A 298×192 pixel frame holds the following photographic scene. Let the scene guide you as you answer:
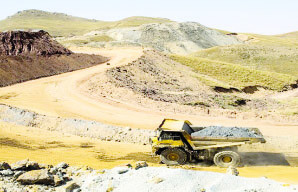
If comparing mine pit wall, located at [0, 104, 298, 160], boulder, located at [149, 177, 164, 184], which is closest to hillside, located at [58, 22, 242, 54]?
mine pit wall, located at [0, 104, 298, 160]

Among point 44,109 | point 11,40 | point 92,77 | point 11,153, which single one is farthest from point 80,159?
point 11,40

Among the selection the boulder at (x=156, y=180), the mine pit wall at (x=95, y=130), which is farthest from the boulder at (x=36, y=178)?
the mine pit wall at (x=95, y=130)

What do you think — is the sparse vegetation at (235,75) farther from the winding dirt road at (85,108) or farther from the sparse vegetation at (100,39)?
the sparse vegetation at (100,39)

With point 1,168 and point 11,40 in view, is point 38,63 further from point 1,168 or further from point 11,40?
point 1,168

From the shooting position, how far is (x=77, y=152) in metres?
16.9

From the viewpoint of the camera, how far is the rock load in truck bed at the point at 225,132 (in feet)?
47.4

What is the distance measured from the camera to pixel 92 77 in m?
36.2

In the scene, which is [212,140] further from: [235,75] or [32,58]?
[235,75]

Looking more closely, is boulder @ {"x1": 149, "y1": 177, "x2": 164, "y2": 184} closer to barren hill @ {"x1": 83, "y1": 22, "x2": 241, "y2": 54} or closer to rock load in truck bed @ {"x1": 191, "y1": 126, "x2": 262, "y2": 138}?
rock load in truck bed @ {"x1": 191, "y1": 126, "x2": 262, "y2": 138}

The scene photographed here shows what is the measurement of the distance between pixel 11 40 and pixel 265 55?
66.0m

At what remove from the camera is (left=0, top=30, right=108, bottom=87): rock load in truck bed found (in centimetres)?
3669

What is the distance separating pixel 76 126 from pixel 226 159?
1132cm

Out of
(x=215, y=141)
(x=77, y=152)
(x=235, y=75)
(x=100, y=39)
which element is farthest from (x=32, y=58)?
(x=100, y=39)

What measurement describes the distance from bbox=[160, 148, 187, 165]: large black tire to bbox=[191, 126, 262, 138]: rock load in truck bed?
3.74 ft
